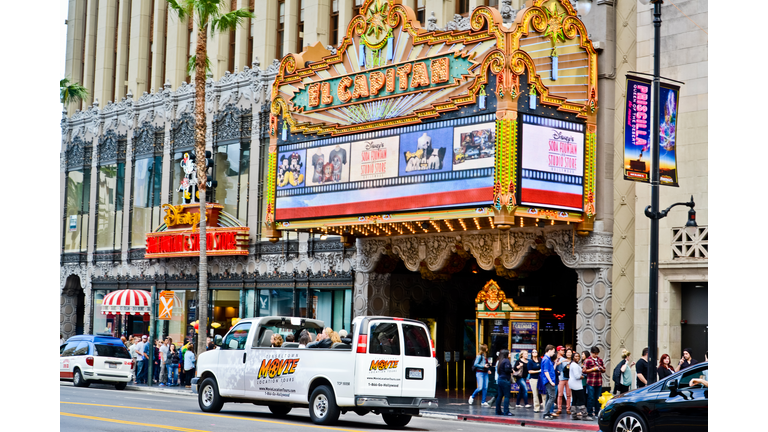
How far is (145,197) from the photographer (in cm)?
4384

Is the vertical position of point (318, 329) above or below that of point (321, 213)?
below

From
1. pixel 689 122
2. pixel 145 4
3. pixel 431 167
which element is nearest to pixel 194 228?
pixel 145 4

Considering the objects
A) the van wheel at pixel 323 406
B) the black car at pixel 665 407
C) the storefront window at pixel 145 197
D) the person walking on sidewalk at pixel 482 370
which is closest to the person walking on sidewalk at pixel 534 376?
the person walking on sidewalk at pixel 482 370

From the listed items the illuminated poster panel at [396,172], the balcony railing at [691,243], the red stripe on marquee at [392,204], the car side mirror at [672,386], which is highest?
the illuminated poster panel at [396,172]

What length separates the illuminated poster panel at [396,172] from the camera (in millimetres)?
25562

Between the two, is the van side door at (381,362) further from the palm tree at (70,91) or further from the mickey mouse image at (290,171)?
the palm tree at (70,91)

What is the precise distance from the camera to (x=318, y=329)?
22.7 m

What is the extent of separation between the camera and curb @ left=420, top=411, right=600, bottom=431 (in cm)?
2150

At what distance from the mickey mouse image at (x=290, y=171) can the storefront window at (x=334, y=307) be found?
17.1 feet

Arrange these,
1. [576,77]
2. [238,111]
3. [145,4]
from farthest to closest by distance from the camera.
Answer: [145,4] → [238,111] → [576,77]

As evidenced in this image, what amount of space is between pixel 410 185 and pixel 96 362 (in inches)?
478

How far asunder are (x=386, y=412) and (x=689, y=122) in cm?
1101

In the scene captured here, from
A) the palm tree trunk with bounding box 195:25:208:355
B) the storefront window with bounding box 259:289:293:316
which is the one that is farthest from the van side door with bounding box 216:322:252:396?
the storefront window with bounding box 259:289:293:316
